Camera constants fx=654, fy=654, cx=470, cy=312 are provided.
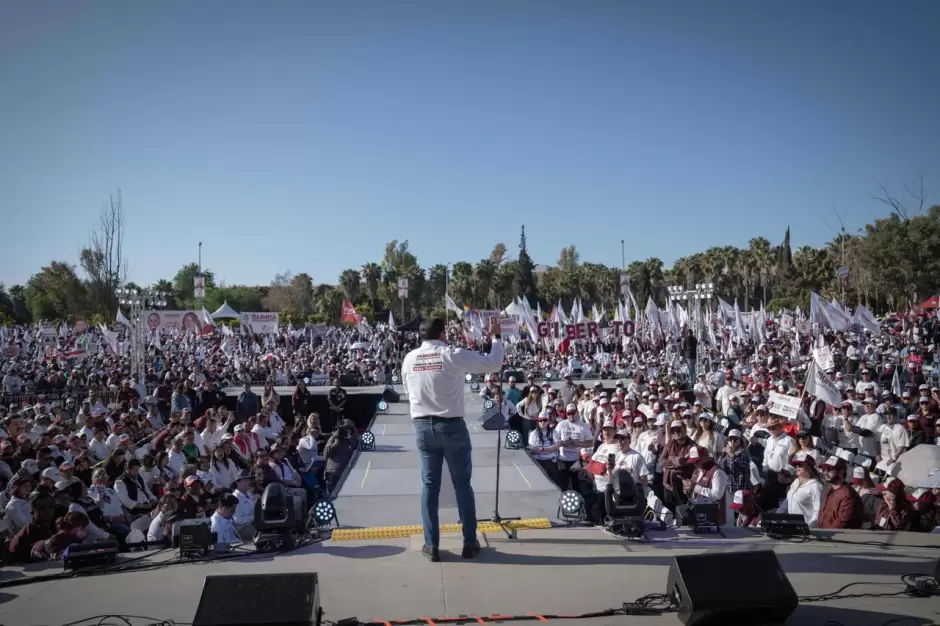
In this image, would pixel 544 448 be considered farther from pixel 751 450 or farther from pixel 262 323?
pixel 262 323

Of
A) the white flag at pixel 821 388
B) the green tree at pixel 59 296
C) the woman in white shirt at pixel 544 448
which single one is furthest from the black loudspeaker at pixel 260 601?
the green tree at pixel 59 296

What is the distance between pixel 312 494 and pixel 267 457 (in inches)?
52.8

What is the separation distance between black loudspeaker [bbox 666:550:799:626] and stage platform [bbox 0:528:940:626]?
0.06m

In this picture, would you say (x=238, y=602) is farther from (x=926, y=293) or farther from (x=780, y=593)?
(x=926, y=293)

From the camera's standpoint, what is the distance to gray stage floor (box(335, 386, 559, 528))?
815 cm

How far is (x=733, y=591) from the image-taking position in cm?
339

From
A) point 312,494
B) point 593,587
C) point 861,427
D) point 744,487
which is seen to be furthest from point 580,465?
point 593,587

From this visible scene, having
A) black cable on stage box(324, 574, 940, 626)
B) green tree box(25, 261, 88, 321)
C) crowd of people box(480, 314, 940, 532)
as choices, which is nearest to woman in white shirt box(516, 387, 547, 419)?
crowd of people box(480, 314, 940, 532)

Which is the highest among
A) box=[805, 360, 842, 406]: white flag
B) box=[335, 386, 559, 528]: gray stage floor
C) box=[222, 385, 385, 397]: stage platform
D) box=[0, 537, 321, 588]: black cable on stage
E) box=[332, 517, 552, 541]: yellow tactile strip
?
box=[805, 360, 842, 406]: white flag

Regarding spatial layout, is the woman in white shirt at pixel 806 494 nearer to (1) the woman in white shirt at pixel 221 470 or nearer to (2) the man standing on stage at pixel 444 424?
(2) the man standing on stage at pixel 444 424

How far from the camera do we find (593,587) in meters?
4.03

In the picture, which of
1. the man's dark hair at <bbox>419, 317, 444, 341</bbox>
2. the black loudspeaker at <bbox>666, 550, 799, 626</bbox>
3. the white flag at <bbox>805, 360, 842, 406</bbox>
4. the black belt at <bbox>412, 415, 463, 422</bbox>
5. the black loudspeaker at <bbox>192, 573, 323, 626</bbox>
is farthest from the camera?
the white flag at <bbox>805, 360, 842, 406</bbox>

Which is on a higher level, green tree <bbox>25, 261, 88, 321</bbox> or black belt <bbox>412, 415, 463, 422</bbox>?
green tree <bbox>25, 261, 88, 321</bbox>

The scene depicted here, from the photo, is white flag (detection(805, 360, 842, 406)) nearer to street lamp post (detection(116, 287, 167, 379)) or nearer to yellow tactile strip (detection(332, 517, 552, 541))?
yellow tactile strip (detection(332, 517, 552, 541))
